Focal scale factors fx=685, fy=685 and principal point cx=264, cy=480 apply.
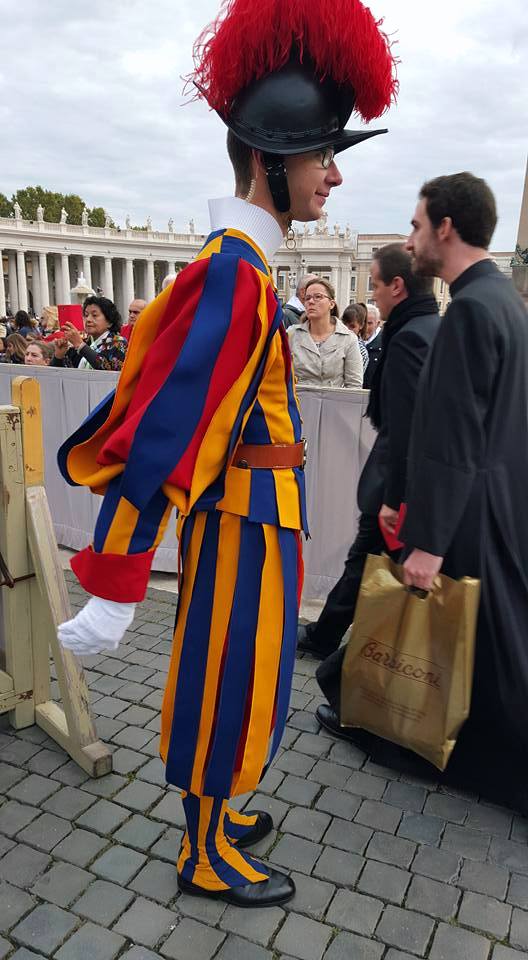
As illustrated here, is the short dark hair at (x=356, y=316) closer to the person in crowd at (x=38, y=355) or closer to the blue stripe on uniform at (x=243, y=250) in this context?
the person in crowd at (x=38, y=355)

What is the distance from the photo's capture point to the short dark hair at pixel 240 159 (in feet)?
5.71

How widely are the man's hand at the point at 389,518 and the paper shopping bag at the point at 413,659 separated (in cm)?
35

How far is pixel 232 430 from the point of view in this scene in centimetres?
152

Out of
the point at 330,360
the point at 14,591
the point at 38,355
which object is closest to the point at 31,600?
the point at 14,591

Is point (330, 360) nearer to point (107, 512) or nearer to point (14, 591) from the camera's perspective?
point (14, 591)

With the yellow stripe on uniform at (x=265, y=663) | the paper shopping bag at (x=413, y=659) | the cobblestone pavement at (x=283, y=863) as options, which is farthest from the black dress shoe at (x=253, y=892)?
the paper shopping bag at (x=413, y=659)

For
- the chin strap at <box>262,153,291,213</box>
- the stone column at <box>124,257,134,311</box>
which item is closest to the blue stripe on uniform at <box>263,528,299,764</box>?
the chin strap at <box>262,153,291,213</box>

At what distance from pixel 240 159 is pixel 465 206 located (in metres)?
0.81

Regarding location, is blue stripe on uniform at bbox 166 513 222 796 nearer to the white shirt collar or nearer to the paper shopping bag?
the white shirt collar

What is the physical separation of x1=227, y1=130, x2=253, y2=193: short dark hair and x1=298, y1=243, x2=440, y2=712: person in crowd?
1091 millimetres

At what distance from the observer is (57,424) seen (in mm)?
4977

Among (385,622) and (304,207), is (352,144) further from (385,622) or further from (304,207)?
(385,622)

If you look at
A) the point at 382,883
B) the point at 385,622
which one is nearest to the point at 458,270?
the point at 385,622

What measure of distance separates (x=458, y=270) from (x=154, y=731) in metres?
2.15
